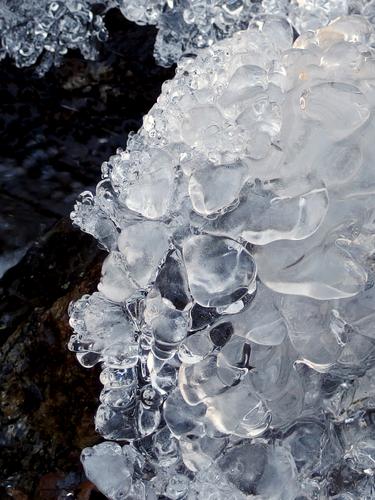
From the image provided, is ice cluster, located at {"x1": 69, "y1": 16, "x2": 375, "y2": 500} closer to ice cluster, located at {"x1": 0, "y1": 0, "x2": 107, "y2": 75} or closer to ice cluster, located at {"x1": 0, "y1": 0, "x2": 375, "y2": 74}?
ice cluster, located at {"x1": 0, "y1": 0, "x2": 375, "y2": 74}

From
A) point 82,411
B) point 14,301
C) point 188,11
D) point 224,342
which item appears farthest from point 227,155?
point 188,11

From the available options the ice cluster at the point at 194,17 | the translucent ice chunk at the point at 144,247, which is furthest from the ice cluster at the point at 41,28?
the translucent ice chunk at the point at 144,247

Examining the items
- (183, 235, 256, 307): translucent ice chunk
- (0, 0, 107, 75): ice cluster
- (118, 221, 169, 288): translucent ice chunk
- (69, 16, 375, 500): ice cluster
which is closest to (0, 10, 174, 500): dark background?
(0, 0, 107, 75): ice cluster

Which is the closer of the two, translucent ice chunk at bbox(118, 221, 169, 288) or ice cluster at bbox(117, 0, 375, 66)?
translucent ice chunk at bbox(118, 221, 169, 288)

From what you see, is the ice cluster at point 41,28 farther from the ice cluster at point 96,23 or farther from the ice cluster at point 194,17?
the ice cluster at point 194,17

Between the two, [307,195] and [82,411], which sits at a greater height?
[307,195]

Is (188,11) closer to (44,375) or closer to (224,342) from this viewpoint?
(44,375)
